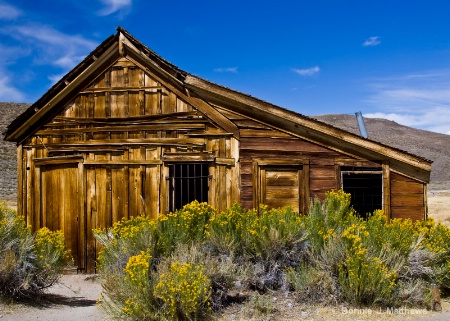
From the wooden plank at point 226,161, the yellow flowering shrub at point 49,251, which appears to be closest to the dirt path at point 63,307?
the yellow flowering shrub at point 49,251

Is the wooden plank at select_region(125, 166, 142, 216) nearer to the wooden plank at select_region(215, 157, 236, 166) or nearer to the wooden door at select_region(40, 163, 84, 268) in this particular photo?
the wooden door at select_region(40, 163, 84, 268)

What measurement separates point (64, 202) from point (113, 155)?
1628mm

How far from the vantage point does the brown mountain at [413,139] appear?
5559 centimetres

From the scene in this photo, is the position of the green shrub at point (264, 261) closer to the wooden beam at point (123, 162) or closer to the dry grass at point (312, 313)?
the dry grass at point (312, 313)

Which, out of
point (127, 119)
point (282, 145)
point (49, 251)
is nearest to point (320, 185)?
point (282, 145)

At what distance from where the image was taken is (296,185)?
9.87 meters

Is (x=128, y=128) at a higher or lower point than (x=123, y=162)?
higher

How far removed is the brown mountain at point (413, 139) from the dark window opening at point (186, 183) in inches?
1609

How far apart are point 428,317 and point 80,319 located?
5.01 m

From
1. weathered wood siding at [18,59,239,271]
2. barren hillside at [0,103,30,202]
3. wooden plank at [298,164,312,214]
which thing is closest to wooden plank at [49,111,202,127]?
weathered wood siding at [18,59,239,271]

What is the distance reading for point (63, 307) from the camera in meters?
7.50

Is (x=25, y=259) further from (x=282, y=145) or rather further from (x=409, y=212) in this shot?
(x=409, y=212)

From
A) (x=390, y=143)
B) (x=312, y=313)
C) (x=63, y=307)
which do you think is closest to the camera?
(x=312, y=313)

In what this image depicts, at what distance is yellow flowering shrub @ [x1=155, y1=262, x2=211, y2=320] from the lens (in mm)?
5625
